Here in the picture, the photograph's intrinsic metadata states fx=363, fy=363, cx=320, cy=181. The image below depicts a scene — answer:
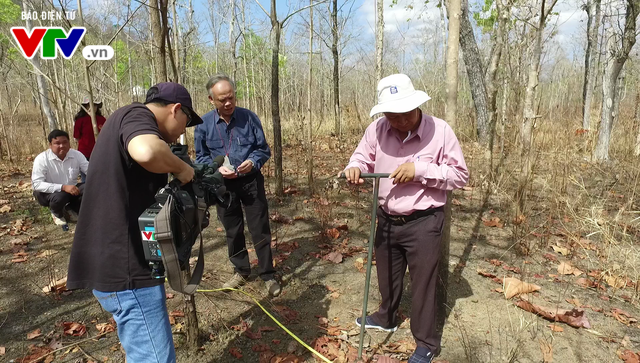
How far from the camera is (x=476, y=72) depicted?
9883mm

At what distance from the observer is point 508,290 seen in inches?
126

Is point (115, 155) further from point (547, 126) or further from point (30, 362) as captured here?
point (547, 126)

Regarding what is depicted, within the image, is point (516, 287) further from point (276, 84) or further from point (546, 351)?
point (276, 84)

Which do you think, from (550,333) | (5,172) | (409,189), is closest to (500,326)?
(550,333)

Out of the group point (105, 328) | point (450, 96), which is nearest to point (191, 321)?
point (105, 328)

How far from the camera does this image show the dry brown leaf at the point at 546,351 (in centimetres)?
245

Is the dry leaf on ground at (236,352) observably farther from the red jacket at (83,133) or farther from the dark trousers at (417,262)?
the red jacket at (83,133)

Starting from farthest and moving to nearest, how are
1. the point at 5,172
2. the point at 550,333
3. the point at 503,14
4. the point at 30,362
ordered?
1. the point at 5,172
2. the point at 503,14
3. the point at 550,333
4. the point at 30,362

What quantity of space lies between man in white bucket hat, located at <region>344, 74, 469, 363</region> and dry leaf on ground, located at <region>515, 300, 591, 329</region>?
3.53 ft

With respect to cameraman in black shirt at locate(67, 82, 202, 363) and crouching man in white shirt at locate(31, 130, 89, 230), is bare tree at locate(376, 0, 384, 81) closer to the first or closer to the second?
crouching man in white shirt at locate(31, 130, 89, 230)

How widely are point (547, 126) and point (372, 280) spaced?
7.39 m

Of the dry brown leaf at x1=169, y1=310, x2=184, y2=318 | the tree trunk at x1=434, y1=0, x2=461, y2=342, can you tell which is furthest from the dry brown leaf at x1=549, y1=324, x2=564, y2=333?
the dry brown leaf at x1=169, y1=310, x2=184, y2=318

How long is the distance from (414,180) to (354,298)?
5.34ft

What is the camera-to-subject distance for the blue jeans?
1.61 m
